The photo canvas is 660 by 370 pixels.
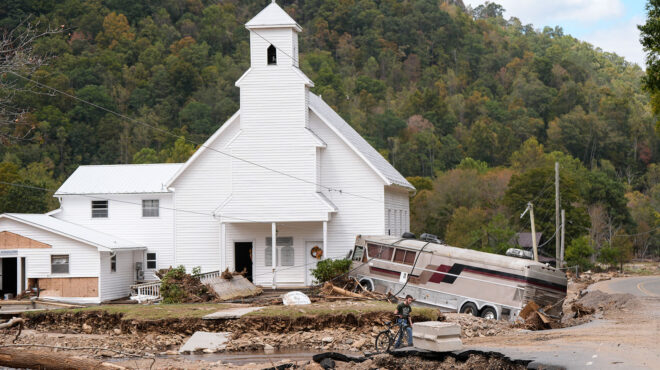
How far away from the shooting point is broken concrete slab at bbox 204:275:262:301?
114 ft

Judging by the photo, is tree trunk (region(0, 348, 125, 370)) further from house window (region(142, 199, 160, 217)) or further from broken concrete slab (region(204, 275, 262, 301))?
house window (region(142, 199, 160, 217))

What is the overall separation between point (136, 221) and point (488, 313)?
22.5m

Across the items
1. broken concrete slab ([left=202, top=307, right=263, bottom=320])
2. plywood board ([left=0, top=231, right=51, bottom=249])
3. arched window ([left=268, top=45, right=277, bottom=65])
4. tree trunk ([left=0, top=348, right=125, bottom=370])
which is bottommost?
tree trunk ([left=0, top=348, right=125, bottom=370])

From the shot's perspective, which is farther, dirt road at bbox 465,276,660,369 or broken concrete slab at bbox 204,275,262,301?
broken concrete slab at bbox 204,275,262,301

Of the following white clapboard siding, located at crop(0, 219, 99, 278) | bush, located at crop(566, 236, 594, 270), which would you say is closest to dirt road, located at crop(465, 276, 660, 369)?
white clapboard siding, located at crop(0, 219, 99, 278)

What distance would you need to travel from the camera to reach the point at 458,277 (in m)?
32.4

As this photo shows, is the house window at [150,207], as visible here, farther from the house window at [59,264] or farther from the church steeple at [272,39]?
the church steeple at [272,39]

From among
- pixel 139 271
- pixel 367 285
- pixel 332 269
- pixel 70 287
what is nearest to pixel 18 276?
pixel 70 287

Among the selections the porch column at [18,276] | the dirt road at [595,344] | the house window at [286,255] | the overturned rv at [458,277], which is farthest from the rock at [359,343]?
the porch column at [18,276]

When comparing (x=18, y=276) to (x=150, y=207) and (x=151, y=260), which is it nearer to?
(x=151, y=260)

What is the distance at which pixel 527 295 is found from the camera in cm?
3056

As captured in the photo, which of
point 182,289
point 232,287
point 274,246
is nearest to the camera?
point 182,289

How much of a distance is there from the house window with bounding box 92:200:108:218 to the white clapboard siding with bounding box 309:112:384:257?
43.8ft

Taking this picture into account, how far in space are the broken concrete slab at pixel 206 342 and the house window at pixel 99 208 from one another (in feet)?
70.1
